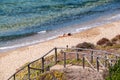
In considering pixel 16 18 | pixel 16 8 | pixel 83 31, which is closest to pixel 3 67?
pixel 83 31

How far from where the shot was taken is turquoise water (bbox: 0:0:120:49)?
1921 inches

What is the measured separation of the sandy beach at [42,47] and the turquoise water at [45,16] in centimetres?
363

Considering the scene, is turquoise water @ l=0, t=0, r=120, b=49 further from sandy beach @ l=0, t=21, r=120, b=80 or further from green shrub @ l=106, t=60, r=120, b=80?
green shrub @ l=106, t=60, r=120, b=80

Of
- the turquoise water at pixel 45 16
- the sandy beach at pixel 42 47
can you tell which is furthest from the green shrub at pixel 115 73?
the turquoise water at pixel 45 16

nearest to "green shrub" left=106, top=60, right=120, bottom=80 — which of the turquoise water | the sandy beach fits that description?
the sandy beach

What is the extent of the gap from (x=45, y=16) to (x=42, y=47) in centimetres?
2102

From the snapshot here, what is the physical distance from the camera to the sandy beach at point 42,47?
33.6 meters

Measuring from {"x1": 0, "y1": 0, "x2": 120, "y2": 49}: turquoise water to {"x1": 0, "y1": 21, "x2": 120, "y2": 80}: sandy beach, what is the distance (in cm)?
363

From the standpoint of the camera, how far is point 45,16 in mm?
60344

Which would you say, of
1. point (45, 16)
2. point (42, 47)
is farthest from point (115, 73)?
point (45, 16)

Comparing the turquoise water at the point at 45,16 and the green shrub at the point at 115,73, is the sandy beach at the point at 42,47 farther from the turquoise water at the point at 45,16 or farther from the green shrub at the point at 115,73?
the green shrub at the point at 115,73

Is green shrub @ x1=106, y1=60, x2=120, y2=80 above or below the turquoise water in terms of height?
above

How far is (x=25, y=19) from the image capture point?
58.8 metres

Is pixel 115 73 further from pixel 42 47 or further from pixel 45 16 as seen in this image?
pixel 45 16
